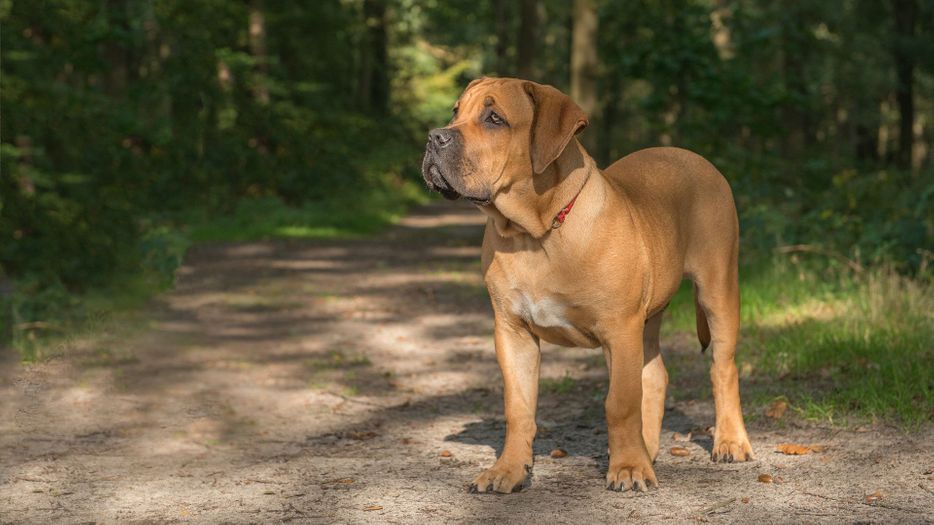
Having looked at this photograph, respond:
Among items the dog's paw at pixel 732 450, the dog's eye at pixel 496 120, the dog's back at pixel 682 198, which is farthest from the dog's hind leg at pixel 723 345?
the dog's eye at pixel 496 120

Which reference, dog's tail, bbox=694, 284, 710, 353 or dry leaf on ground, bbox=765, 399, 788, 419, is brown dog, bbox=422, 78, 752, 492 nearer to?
dog's tail, bbox=694, 284, 710, 353

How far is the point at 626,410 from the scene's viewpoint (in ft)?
16.9

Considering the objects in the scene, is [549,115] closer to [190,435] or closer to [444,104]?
[190,435]

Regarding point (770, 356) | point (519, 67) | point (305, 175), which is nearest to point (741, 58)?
point (519, 67)

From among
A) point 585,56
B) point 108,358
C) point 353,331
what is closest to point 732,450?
point 108,358

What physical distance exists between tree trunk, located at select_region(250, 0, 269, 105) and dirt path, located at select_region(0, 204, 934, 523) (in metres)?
11.5

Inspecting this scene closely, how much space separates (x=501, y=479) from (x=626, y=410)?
2.17ft

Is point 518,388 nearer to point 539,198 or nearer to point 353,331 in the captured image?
point 539,198

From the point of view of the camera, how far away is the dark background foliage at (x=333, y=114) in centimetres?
991

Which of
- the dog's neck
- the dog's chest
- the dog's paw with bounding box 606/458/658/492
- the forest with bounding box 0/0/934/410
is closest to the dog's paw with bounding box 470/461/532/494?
the dog's paw with bounding box 606/458/658/492

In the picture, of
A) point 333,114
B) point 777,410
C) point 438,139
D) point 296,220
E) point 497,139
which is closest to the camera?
point 438,139

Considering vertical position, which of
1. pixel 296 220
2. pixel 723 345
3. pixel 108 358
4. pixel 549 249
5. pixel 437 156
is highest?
pixel 437 156

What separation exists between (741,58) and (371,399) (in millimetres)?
13236

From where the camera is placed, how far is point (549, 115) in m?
4.97
